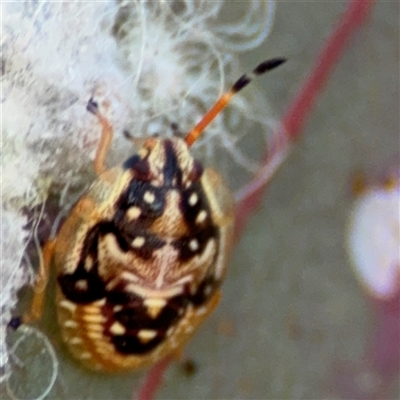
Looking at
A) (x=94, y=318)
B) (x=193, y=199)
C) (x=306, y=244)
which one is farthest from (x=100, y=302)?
(x=306, y=244)

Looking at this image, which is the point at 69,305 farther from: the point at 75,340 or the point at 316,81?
the point at 316,81

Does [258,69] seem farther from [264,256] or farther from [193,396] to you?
[193,396]

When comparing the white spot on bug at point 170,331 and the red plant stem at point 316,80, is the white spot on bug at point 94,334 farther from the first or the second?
the red plant stem at point 316,80

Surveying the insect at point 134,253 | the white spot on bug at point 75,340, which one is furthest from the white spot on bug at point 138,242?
the white spot on bug at point 75,340

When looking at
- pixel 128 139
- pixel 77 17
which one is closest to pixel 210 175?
pixel 128 139

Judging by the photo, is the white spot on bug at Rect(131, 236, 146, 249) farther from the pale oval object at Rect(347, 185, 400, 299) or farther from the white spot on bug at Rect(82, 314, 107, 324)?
the pale oval object at Rect(347, 185, 400, 299)

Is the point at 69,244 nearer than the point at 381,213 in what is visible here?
Yes
